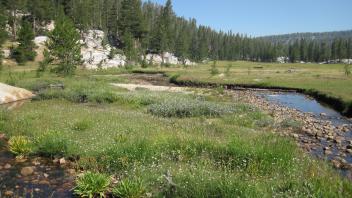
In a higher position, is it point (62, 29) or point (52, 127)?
point (62, 29)

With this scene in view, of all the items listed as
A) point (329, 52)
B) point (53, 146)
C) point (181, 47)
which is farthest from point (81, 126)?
point (329, 52)

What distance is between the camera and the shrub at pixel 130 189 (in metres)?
9.91

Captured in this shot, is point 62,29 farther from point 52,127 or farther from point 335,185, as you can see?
point 335,185

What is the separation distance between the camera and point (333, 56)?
18900 centimetres

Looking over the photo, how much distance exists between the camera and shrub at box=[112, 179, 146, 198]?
9.91 m

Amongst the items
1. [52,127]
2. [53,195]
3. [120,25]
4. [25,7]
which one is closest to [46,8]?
[25,7]

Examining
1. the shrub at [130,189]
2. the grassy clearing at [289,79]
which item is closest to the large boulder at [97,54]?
the grassy clearing at [289,79]

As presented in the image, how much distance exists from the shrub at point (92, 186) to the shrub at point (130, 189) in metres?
0.47

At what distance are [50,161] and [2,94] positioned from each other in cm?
2242

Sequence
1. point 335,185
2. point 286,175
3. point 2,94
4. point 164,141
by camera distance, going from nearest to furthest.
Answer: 1. point 335,185
2. point 286,175
3. point 164,141
4. point 2,94

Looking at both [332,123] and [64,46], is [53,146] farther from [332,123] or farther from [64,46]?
[64,46]

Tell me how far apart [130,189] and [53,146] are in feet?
19.1

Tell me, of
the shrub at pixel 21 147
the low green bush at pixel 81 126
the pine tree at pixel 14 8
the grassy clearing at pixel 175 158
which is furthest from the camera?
the pine tree at pixel 14 8

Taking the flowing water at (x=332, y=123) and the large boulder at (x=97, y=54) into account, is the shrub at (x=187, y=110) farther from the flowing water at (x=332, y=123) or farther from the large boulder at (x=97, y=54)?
the large boulder at (x=97, y=54)
